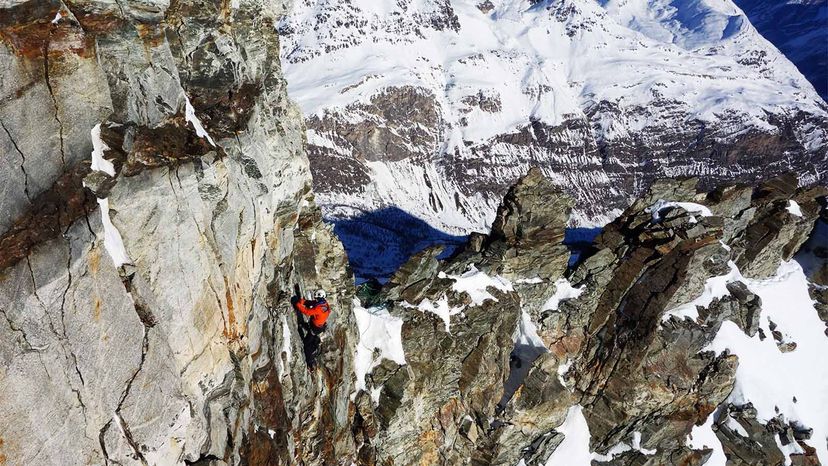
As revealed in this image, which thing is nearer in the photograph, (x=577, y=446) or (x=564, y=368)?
(x=577, y=446)

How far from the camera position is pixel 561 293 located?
39.7 m

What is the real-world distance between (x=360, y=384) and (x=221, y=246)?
15.0 metres

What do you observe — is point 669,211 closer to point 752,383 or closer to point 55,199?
point 752,383

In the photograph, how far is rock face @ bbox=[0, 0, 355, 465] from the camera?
32.6 feet

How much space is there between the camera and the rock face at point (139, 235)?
Answer: 994 centimetres

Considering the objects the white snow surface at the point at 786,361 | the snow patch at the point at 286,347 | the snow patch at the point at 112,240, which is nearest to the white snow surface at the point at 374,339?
the snow patch at the point at 286,347

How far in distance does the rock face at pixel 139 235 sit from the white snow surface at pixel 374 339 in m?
9.37

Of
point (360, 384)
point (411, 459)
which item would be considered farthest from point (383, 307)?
point (411, 459)

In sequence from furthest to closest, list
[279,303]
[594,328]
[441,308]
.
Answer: [594,328] < [441,308] < [279,303]

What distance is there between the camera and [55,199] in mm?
10398

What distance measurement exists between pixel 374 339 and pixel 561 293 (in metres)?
16.7

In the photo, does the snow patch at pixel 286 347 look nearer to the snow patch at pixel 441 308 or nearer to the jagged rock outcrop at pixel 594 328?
the snow patch at pixel 441 308

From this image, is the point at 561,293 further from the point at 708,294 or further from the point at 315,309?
the point at 315,309

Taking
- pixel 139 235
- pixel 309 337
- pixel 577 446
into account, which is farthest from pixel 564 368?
pixel 139 235
